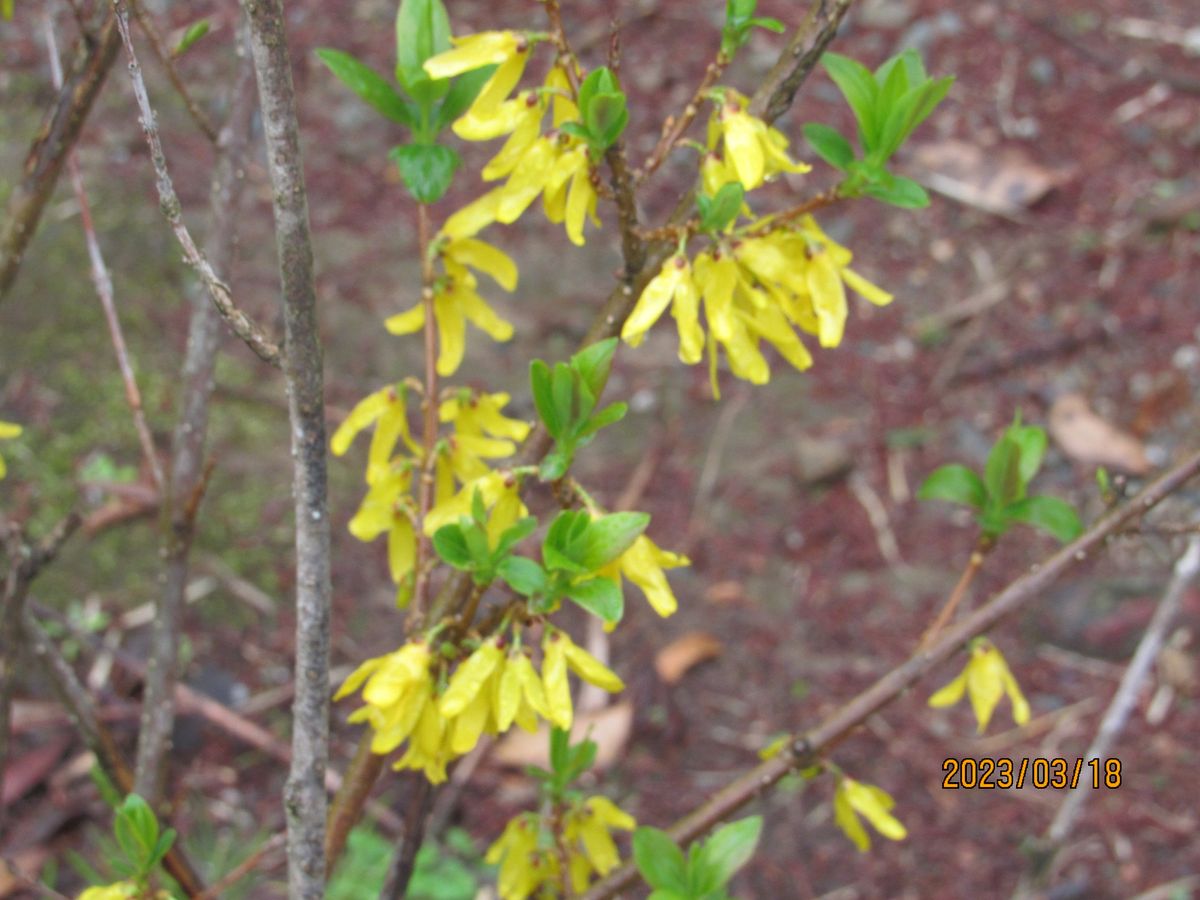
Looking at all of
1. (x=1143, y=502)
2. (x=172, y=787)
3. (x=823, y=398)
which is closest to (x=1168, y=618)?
(x=1143, y=502)

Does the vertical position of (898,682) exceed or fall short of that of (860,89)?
it falls short

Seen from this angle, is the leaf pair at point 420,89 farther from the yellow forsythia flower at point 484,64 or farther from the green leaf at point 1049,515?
the green leaf at point 1049,515

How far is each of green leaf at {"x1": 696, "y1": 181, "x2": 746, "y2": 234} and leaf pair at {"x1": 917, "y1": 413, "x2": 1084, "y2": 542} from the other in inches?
19.6

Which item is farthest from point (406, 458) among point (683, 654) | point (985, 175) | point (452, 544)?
point (985, 175)

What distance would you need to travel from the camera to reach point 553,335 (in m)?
3.53

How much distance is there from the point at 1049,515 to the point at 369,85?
0.88m

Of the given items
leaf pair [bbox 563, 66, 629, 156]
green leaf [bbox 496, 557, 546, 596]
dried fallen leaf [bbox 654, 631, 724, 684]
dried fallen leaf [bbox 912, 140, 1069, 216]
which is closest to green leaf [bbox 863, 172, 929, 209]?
leaf pair [bbox 563, 66, 629, 156]

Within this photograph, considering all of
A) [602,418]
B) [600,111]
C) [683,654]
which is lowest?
[683,654]

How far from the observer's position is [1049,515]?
4.44 ft

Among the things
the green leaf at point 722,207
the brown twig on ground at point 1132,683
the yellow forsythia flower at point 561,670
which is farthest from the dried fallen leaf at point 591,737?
the green leaf at point 722,207

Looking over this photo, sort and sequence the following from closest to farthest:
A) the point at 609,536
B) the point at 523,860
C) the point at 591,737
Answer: the point at 609,536 → the point at 523,860 → the point at 591,737

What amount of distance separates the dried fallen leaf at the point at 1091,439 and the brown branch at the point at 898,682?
6.61ft

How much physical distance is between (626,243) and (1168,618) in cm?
122

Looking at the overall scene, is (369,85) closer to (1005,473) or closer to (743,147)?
(743,147)
